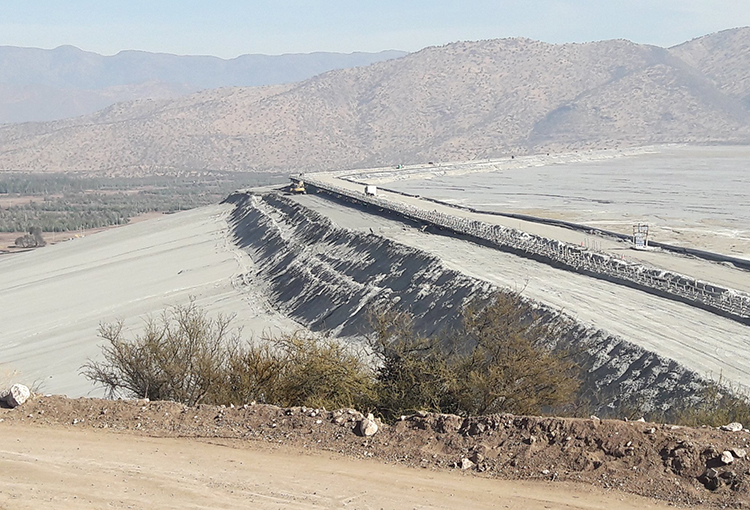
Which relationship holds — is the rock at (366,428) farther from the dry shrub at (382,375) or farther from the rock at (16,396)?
the rock at (16,396)

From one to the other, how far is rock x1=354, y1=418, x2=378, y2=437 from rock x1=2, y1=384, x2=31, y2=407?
6.15 m

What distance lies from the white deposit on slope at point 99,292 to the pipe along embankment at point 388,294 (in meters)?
1.77

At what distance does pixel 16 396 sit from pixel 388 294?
21165 millimetres

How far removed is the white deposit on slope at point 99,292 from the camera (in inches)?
1350

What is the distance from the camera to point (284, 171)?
174m

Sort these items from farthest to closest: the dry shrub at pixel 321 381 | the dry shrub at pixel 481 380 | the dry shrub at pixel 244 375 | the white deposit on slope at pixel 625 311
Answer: the white deposit on slope at pixel 625 311
the dry shrub at pixel 244 375
the dry shrub at pixel 321 381
the dry shrub at pixel 481 380

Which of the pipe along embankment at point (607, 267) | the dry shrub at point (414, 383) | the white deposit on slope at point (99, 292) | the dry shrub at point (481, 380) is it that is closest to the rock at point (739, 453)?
the dry shrub at point (481, 380)

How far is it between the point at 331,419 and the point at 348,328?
19.2 m

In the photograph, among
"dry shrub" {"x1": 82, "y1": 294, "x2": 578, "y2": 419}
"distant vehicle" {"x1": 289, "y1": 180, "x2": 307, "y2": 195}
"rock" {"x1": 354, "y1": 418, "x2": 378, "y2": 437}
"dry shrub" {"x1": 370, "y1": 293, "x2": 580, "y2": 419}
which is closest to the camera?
"rock" {"x1": 354, "y1": 418, "x2": 378, "y2": 437}

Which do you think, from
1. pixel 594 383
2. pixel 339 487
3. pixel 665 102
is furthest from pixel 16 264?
pixel 665 102

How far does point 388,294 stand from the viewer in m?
34.8

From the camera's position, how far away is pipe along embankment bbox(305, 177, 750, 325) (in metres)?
26.8

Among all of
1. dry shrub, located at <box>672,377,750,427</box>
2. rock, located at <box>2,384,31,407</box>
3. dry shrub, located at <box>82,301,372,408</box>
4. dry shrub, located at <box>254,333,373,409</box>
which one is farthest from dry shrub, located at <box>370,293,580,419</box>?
rock, located at <box>2,384,31,407</box>

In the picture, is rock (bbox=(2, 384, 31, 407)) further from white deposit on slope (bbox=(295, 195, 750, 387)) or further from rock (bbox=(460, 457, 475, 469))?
white deposit on slope (bbox=(295, 195, 750, 387))
